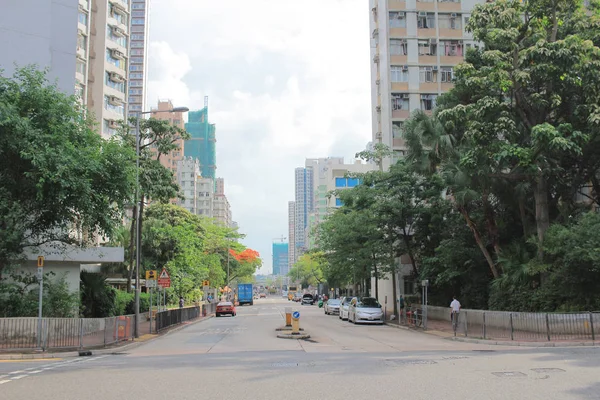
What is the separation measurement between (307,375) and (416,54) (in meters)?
50.6

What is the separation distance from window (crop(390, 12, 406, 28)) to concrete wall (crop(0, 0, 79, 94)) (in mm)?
32027

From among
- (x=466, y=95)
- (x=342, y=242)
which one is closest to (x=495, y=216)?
(x=466, y=95)

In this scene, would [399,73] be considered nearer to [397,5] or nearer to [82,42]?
[397,5]

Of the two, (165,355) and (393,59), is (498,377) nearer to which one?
(165,355)

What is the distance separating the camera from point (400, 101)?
57906 mm

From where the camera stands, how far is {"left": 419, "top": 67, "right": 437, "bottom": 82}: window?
58.2 m

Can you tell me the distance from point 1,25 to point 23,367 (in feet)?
84.9

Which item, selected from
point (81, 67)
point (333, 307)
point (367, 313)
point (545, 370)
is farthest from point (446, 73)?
point (545, 370)

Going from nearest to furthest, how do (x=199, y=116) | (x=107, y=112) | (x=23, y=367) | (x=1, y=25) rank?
1. (x=23, y=367)
2. (x=1, y=25)
3. (x=107, y=112)
4. (x=199, y=116)

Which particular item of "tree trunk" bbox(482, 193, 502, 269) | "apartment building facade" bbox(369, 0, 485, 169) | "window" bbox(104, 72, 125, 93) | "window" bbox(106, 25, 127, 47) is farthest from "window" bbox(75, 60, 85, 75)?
"tree trunk" bbox(482, 193, 502, 269)

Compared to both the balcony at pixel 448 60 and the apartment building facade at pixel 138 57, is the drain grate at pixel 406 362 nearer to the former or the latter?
the balcony at pixel 448 60

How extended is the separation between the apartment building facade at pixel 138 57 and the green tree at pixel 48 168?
429 feet

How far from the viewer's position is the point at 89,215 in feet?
73.5

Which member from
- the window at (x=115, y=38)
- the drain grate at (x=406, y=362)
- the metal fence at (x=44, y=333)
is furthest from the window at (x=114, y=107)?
the drain grate at (x=406, y=362)
